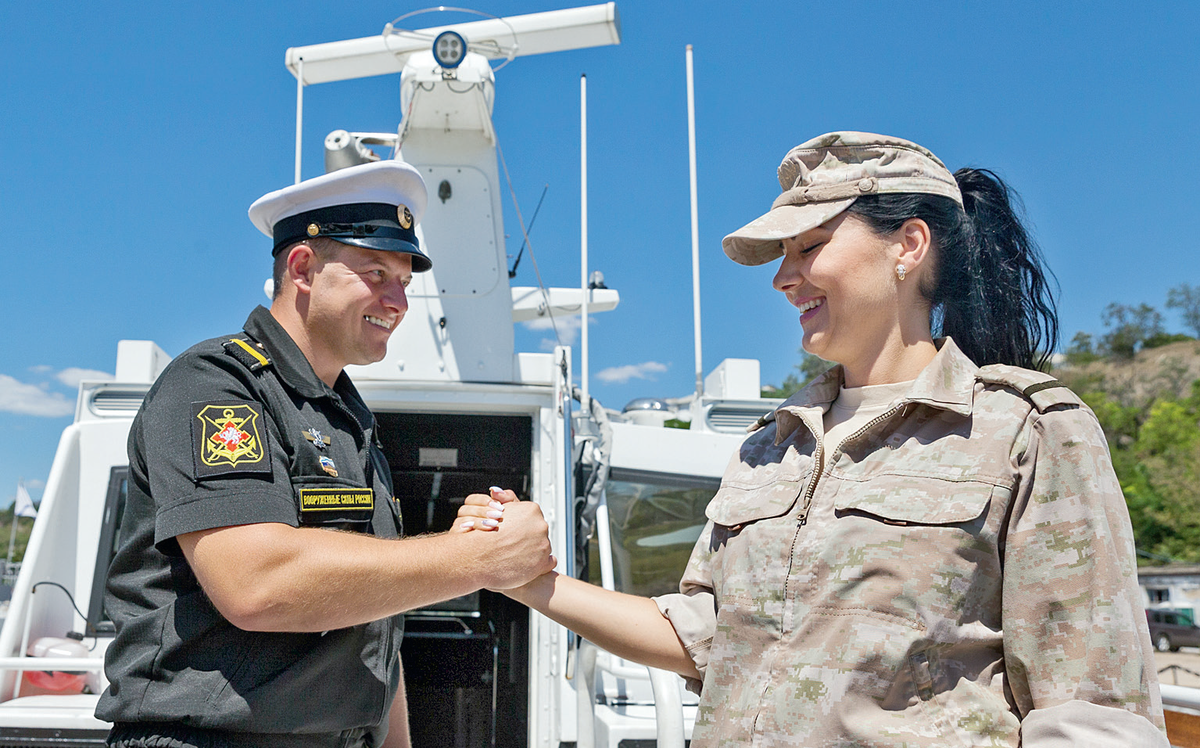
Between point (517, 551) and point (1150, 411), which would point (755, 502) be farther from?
point (1150, 411)

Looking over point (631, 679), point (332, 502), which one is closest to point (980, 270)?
point (332, 502)

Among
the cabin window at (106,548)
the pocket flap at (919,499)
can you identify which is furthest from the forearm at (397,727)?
the cabin window at (106,548)

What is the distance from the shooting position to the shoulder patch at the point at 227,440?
1725 millimetres

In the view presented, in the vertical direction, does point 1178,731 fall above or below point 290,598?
below

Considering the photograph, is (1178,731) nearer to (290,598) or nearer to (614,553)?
(614,553)

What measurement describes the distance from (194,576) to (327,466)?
1.16 feet

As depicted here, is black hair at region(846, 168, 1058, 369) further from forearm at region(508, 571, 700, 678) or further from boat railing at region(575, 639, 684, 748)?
boat railing at region(575, 639, 684, 748)

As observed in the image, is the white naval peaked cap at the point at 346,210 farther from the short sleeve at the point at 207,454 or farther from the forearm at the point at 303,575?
the forearm at the point at 303,575

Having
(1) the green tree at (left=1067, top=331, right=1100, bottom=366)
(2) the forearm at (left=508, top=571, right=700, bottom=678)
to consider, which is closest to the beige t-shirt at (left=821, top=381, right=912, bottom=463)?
(2) the forearm at (left=508, top=571, right=700, bottom=678)

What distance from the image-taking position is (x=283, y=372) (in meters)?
2.10

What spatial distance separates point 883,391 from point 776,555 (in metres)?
0.41

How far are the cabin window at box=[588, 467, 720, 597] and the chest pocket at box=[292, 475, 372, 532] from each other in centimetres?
282

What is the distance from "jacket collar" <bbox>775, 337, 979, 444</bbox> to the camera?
5.12 feet

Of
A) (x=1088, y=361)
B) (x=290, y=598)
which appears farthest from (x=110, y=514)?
(x=1088, y=361)
